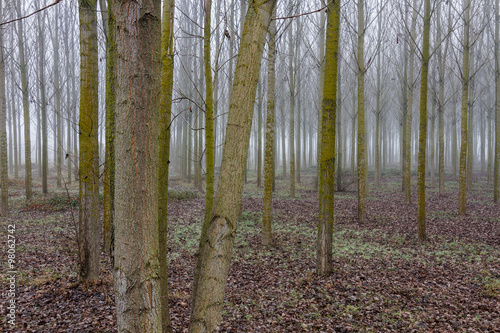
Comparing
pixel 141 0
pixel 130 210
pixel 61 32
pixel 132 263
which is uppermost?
pixel 61 32

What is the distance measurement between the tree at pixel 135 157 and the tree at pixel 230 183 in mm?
332

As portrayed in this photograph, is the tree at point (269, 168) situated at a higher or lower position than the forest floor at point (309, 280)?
higher

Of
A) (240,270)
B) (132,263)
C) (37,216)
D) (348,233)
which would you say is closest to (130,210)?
(132,263)

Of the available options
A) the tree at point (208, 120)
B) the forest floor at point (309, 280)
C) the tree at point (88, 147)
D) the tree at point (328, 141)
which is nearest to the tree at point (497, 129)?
the forest floor at point (309, 280)

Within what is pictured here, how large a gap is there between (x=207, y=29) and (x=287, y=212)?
7505 mm

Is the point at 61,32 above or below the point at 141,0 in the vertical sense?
above

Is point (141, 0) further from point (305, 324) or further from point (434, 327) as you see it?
point (434, 327)

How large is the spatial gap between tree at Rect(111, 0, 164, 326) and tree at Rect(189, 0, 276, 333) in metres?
0.33

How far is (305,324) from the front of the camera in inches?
140

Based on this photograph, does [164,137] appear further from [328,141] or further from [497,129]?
[497,129]

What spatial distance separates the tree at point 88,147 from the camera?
156 inches

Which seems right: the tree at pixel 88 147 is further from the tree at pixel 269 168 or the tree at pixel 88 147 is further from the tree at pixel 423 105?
the tree at pixel 423 105

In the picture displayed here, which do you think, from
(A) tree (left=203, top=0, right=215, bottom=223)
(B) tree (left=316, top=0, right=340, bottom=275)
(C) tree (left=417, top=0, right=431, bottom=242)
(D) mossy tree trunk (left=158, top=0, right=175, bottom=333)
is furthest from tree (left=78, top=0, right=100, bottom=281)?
(C) tree (left=417, top=0, right=431, bottom=242)

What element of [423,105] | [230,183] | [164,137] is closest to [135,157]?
[230,183]
